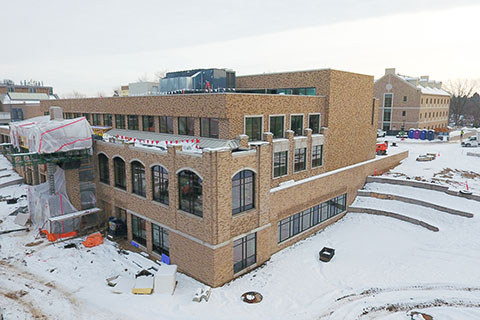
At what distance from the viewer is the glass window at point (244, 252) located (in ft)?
62.4

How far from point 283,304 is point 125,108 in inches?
874

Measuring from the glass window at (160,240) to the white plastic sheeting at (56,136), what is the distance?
9328mm

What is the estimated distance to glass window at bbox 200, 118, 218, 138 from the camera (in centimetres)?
2262

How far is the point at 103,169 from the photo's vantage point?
2634cm

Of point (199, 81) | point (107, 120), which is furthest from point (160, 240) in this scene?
point (107, 120)

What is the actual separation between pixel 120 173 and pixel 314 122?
16811mm

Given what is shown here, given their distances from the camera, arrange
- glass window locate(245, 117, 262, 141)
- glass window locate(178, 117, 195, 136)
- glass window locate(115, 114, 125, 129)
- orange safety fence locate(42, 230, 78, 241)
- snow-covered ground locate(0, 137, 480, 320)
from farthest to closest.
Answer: glass window locate(115, 114, 125, 129) < glass window locate(178, 117, 195, 136) < orange safety fence locate(42, 230, 78, 241) < glass window locate(245, 117, 262, 141) < snow-covered ground locate(0, 137, 480, 320)

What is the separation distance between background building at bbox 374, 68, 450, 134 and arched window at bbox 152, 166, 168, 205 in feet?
191

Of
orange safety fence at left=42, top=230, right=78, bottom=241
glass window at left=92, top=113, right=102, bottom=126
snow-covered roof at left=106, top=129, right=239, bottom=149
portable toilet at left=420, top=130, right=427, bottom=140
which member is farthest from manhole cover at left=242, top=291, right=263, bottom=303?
portable toilet at left=420, top=130, right=427, bottom=140

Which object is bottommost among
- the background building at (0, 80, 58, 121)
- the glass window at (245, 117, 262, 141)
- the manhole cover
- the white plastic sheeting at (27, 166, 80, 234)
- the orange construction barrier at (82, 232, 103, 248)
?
the manhole cover

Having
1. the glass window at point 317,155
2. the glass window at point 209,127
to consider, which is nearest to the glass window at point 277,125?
the glass window at point 317,155

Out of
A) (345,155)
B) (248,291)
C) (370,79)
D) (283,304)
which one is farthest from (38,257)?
(370,79)

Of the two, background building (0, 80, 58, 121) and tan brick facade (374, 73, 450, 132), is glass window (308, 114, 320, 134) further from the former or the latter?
background building (0, 80, 58, 121)

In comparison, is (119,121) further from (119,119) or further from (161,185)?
(161,185)
